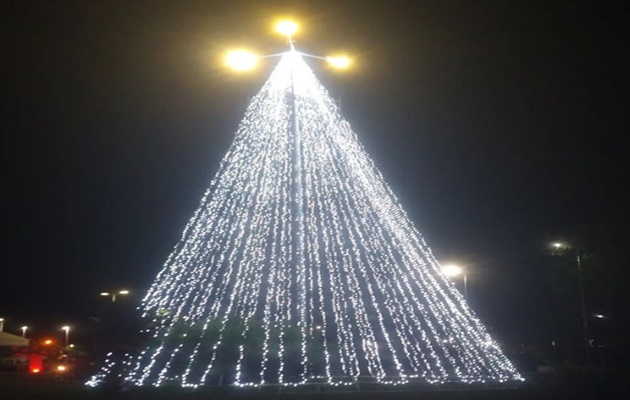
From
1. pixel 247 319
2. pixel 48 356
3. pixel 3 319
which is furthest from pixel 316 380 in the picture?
pixel 3 319

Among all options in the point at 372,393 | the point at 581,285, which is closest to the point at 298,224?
the point at 372,393

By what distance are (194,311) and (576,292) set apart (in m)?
24.0

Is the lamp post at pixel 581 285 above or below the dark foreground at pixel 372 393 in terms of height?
above

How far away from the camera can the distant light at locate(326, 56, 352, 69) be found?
14.9 m

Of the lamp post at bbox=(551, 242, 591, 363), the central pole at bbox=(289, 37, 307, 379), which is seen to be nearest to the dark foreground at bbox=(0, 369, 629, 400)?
the central pole at bbox=(289, 37, 307, 379)

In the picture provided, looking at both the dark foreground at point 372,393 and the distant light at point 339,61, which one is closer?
the dark foreground at point 372,393

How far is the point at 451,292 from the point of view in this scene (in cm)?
2334

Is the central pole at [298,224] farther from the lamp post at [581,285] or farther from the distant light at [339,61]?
the lamp post at [581,285]

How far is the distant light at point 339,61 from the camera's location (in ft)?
48.9

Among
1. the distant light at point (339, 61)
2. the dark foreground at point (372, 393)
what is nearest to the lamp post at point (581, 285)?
the dark foreground at point (372, 393)

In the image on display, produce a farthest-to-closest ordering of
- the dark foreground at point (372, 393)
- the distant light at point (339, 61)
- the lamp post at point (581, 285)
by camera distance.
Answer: the lamp post at point (581, 285) < the distant light at point (339, 61) < the dark foreground at point (372, 393)

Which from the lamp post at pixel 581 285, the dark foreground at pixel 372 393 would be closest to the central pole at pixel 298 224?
the dark foreground at pixel 372 393

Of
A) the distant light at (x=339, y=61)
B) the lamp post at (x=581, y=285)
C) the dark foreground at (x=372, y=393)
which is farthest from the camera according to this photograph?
the lamp post at (x=581, y=285)

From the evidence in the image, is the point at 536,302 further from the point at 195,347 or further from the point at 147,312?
the point at 147,312
